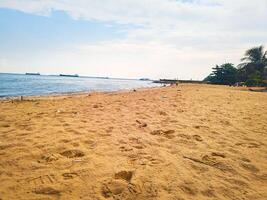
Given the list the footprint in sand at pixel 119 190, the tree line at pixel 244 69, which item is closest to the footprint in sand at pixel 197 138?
the footprint in sand at pixel 119 190

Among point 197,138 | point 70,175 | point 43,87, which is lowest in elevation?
point 43,87

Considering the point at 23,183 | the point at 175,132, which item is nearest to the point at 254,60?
the point at 175,132

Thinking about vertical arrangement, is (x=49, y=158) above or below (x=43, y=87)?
above

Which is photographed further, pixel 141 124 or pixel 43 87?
pixel 43 87

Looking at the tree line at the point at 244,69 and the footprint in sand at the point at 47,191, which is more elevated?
the tree line at the point at 244,69

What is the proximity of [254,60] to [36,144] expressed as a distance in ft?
152

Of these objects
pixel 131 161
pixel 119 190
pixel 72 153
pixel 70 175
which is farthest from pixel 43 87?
pixel 119 190

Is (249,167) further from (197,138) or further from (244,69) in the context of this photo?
(244,69)

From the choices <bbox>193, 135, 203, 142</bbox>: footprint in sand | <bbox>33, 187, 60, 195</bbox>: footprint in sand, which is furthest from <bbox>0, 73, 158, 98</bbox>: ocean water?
<bbox>33, 187, 60, 195</bbox>: footprint in sand

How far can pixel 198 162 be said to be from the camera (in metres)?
3.07

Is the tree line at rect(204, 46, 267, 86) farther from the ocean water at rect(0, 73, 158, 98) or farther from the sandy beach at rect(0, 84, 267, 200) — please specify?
the sandy beach at rect(0, 84, 267, 200)

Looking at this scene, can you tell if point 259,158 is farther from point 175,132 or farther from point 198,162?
point 175,132

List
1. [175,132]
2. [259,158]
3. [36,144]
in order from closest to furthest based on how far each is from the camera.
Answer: [259,158], [36,144], [175,132]

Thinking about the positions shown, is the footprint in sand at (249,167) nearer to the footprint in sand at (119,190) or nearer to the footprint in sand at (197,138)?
the footprint in sand at (197,138)
